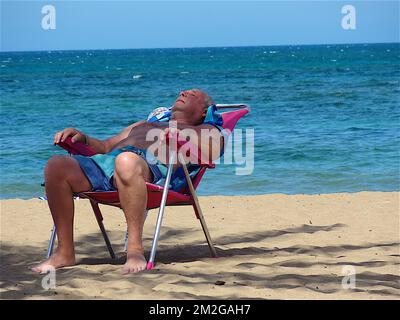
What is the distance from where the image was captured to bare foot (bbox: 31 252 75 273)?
192 inches

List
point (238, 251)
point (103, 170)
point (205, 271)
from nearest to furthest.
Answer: point (205, 271)
point (103, 170)
point (238, 251)

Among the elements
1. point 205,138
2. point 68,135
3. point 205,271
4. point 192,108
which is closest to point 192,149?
point 205,138

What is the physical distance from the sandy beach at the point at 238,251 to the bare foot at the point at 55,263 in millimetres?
59

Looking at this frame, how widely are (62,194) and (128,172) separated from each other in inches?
16.3

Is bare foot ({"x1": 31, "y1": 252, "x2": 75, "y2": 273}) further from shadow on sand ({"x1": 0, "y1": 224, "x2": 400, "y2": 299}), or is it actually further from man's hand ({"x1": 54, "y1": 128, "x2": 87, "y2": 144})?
man's hand ({"x1": 54, "y1": 128, "x2": 87, "y2": 144})

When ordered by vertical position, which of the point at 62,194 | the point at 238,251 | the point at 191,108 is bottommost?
the point at 238,251

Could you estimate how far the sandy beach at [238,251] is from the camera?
169 inches

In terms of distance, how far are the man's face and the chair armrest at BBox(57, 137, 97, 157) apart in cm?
56

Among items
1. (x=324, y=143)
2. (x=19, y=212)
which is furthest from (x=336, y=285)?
(x=324, y=143)

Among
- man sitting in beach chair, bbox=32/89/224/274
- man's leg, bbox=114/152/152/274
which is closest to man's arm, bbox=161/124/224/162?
man sitting in beach chair, bbox=32/89/224/274

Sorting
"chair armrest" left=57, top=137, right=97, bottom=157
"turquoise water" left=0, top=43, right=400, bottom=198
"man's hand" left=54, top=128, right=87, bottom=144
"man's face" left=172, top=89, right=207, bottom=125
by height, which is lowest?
"turquoise water" left=0, top=43, right=400, bottom=198

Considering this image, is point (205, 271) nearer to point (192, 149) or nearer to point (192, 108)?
point (192, 149)

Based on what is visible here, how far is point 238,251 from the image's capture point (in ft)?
18.1
